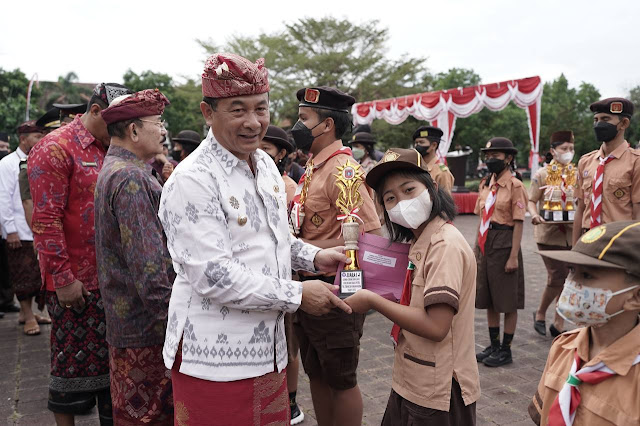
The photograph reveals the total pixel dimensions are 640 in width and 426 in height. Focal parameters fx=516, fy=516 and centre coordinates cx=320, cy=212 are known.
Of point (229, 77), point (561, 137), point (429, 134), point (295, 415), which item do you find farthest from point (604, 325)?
point (561, 137)

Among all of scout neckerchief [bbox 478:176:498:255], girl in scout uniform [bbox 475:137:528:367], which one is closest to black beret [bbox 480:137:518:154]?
girl in scout uniform [bbox 475:137:528:367]

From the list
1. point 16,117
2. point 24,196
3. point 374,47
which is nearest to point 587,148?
point 374,47

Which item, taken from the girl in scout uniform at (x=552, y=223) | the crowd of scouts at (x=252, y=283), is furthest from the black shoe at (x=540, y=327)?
the crowd of scouts at (x=252, y=283)

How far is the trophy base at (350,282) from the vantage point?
249 centimetres

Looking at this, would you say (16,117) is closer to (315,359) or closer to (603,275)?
(315,359)

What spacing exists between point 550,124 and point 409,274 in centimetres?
4550

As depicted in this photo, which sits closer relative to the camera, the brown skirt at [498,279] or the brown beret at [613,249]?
the brown beret at [613,249]

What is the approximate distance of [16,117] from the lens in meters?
21.2

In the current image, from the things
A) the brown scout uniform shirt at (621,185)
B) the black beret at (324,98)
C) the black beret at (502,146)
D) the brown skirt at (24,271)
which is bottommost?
the brown skirt at (24,271)

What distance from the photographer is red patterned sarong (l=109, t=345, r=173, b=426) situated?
267 centimetres

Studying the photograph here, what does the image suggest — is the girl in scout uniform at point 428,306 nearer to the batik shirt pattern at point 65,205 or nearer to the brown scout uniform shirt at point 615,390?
the brown scout uniform shirt at point 615,390

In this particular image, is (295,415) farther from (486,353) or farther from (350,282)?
(486,353)

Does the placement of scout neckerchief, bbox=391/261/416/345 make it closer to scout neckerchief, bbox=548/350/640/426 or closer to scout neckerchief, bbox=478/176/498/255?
scout neckerchief, bbox=548/350/640/426

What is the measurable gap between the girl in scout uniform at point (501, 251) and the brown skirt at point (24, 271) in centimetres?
525
